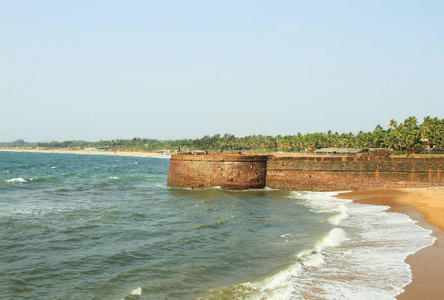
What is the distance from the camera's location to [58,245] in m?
13.2

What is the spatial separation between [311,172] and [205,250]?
678 inches

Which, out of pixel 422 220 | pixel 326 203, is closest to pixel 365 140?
pixel 326 203

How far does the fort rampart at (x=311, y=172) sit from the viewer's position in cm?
2630

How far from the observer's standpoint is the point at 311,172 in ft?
93.1

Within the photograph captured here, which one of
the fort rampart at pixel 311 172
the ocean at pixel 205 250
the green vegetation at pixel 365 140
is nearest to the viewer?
the ocean at pixel 205 250

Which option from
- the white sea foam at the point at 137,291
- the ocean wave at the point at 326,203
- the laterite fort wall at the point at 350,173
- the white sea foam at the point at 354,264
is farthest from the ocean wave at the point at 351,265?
the laterite fort wall at the point at 350,173

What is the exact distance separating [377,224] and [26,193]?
2519cm

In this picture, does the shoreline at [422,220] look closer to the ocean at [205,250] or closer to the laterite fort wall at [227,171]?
the ocean at [205,250]

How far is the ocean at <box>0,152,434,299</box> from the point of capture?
9.21 metres

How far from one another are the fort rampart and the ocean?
5578mm

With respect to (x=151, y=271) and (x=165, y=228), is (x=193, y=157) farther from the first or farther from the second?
(x=151, y=271)

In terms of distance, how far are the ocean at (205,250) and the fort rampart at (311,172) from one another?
5578 millimetres

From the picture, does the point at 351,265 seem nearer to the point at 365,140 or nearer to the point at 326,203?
the point at 326,203

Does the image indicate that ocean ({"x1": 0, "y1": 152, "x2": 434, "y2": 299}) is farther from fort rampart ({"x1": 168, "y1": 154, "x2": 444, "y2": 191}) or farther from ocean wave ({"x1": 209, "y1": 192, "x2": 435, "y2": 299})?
fort rampart ({"x1": 168, "y1": 154, "x2": 444, "y2": 191})
